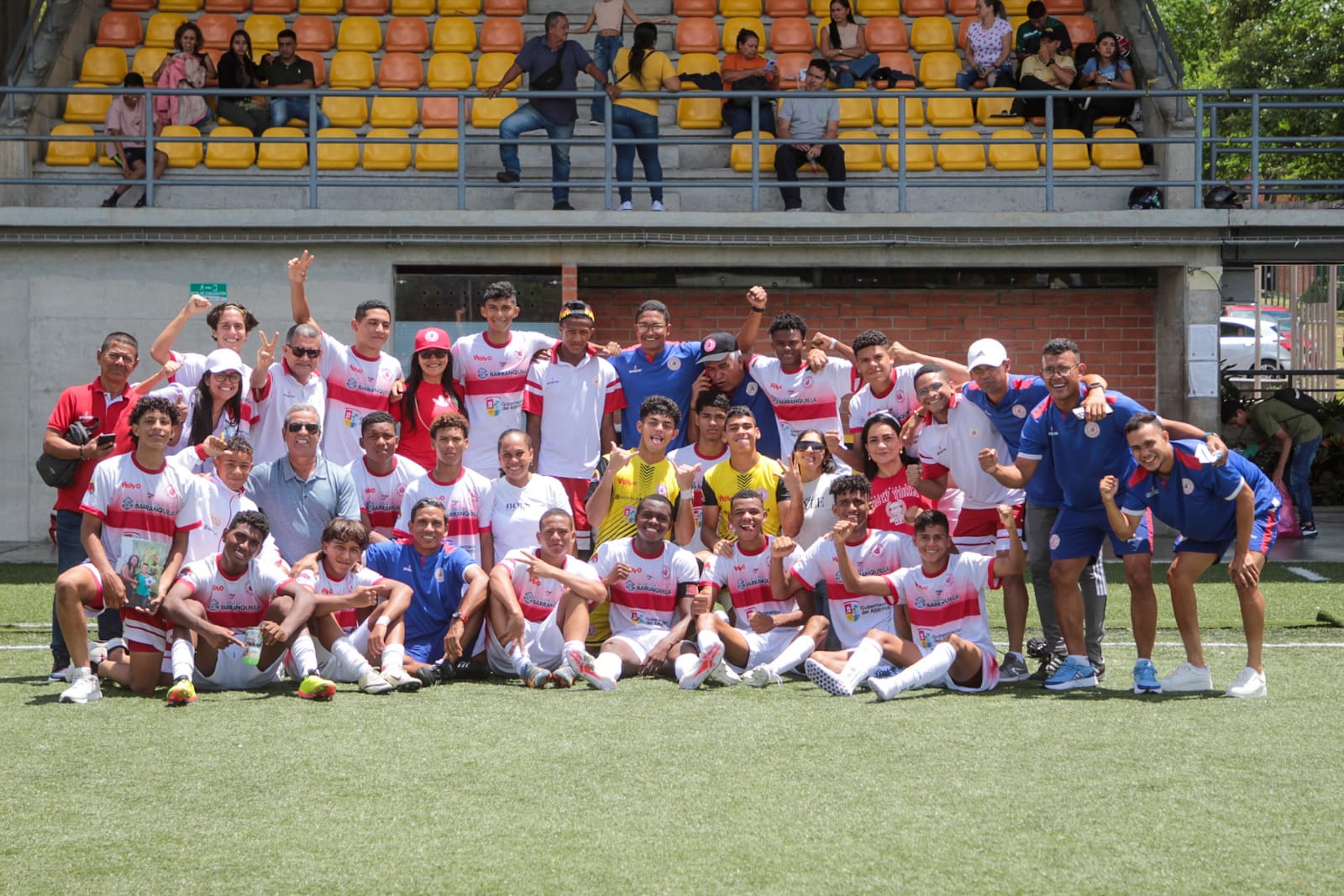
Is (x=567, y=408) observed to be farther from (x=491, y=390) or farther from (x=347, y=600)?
(x=347, y=600)

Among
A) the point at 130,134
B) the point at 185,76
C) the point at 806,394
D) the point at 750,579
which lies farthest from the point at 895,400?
the point at 185,76

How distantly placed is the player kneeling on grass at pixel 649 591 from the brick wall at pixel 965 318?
729 cm

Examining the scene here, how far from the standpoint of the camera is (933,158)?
15.8 meters

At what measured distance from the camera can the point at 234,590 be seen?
7.52 m

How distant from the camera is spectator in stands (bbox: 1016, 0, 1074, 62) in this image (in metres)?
15.6

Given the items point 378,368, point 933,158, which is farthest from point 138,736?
point 933,158

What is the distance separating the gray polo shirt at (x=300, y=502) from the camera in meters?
8.02

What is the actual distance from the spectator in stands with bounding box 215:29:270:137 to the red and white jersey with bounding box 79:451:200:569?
29.0 ft

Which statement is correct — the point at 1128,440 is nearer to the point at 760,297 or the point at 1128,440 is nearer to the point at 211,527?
the point at 760,297

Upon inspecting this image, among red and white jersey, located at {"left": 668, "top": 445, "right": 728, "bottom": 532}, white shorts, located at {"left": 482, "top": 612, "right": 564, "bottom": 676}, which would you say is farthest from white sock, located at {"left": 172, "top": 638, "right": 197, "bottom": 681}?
red and white jersey, located at {"left": 668, "top": 445, "right": 728, "bottom": 532}

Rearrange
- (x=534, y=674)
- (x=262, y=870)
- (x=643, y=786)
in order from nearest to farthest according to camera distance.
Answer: (x=262, y=870) → (x=643, y=786) → (x=534, y=674)

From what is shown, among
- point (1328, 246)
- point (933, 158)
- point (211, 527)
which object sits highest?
point (933, 158)

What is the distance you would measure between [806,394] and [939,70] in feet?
28.6

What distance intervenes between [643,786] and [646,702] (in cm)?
171
